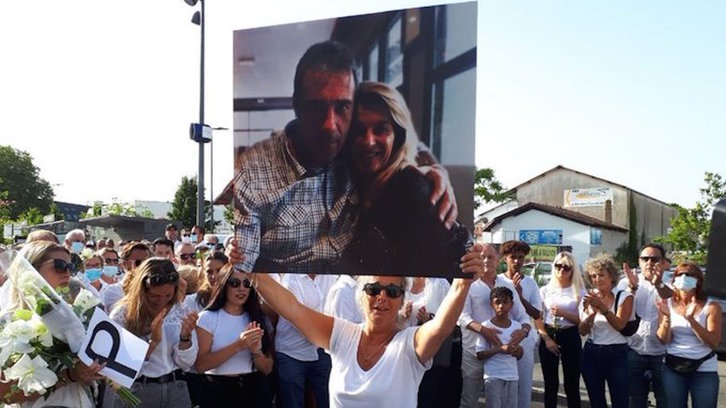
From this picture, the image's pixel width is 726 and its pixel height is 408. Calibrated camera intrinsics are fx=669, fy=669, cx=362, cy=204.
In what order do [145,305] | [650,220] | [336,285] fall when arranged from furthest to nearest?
[650,220]
[336,285]
[145,305]

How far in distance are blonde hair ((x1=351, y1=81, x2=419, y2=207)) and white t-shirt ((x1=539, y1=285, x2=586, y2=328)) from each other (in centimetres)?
466

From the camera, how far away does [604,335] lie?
21.8ft

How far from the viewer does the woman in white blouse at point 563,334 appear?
23.0 feet

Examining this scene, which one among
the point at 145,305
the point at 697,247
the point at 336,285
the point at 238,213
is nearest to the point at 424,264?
the point at 238,213

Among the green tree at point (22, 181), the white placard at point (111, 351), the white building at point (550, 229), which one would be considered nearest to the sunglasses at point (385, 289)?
the white placard at point (111, 351)

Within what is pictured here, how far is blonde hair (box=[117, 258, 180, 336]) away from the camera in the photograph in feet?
14.6

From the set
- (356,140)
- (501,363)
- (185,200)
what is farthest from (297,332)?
(185,200)

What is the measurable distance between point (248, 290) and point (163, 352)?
91cm

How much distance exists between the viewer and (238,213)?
10.8ft

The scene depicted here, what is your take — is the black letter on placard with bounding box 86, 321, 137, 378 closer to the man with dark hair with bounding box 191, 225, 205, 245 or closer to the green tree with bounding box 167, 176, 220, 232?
the man with dark hair with bounding box 191, 225, 205, 245

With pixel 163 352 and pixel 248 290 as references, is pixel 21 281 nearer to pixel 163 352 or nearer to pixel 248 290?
pixel 163 352

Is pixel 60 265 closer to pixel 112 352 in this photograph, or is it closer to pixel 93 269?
pixel 112 352

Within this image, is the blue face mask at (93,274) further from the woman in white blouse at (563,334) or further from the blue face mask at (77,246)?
the woman in white blouse at (563,334)

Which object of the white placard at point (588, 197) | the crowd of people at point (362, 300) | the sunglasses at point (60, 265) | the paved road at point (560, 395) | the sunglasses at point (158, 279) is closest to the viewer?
the crowd of people at point (362, 300)
